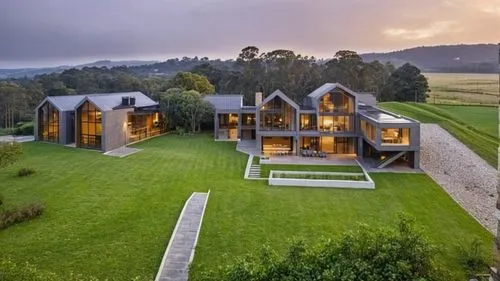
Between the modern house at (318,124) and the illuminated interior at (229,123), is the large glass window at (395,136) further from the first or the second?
the illuminated interior at (229,123)

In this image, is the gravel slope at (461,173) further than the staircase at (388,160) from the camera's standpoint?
No

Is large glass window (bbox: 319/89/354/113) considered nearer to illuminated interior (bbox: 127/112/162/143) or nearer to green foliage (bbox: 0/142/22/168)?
illuminated interior (bbox: 127/112/162/143)

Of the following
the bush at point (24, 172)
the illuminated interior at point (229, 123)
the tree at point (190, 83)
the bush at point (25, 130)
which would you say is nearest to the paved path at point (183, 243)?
the bush at point (24, 172)

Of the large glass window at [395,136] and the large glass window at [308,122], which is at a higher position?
the large glass window at [308,122]

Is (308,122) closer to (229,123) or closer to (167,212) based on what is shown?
(229,123)

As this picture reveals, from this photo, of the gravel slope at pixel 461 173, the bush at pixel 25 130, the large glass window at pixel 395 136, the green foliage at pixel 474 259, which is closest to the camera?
the green foliage at pixel 474 259

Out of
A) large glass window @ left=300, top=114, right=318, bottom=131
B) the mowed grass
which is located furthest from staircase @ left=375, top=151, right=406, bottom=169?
large glass window @ left=300, top=114, right=318, bottom=131

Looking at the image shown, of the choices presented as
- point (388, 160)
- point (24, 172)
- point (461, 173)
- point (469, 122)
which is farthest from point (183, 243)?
point (469, 122)
